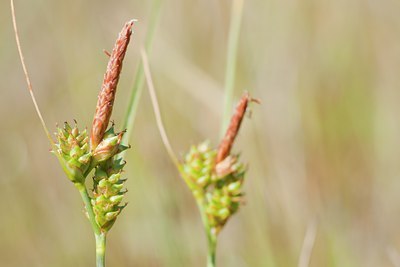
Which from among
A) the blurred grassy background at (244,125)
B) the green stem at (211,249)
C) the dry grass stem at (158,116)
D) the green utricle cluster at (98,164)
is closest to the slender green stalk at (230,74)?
the dry grass stem at (158,116)

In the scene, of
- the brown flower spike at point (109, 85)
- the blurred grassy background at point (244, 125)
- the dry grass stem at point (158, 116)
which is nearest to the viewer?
the brown flower spike at point (109, 85)

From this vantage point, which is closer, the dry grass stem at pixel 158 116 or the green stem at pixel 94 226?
the green stem at pixel 94 226

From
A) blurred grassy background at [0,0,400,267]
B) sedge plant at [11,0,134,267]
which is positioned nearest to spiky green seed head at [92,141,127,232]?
sedge plant at [11,0,134,267]

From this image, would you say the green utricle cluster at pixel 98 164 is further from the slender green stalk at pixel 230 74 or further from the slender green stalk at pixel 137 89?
the slender green stalk at pixel 230 74

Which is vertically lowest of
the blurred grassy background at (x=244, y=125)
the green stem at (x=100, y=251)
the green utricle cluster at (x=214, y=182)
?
the blurred grassy background at (x=244, y=125)

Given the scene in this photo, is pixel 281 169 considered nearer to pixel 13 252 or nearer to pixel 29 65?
pixel 13 252

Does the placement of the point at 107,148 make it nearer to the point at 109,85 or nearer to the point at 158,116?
the point at 109,85

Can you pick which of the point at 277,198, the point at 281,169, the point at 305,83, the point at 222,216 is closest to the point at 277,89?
the point at 305,83

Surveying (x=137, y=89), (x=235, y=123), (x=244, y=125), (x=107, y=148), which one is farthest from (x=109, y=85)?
(x=244, y=125)
